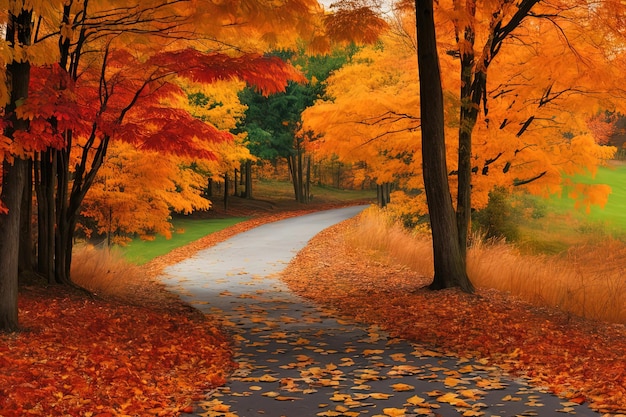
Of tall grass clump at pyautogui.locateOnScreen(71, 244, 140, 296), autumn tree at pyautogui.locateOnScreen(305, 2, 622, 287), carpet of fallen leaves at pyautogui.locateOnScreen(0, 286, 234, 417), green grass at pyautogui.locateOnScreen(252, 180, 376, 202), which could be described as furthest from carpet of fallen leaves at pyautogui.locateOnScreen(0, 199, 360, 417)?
green grass at pyautogui.locateOnScreen(252, 180, 376, 202)

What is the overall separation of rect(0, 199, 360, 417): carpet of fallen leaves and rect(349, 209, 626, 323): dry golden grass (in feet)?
17.6

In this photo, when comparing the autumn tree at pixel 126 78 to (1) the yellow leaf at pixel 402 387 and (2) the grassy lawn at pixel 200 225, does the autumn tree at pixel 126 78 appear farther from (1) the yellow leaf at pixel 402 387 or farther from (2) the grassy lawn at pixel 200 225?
(1) the yellow leaf at pixel 402 387

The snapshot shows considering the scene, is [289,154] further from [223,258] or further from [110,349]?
[110,349]

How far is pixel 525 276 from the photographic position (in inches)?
452

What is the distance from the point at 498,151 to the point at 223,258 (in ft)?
25.3

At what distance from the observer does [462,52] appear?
11906 millimetres

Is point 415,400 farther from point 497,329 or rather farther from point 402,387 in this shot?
point 497,329

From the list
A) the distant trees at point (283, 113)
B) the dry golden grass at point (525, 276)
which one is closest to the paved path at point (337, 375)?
the dry golden grass at point (525, 276)

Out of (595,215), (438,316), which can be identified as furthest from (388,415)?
(595,215)

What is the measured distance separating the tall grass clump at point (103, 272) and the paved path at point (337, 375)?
143 cm

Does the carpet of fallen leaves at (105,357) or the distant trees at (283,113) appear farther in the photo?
the distant trees at (283,113)

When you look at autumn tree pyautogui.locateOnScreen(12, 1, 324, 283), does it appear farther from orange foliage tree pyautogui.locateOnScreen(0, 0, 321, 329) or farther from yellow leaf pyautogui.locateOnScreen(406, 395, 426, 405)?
yellow leaf pyautogui.locateOnScreen(406, 395, 426, 405)

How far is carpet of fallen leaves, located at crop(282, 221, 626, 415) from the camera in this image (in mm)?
6047

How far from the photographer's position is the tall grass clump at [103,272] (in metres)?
11.5
